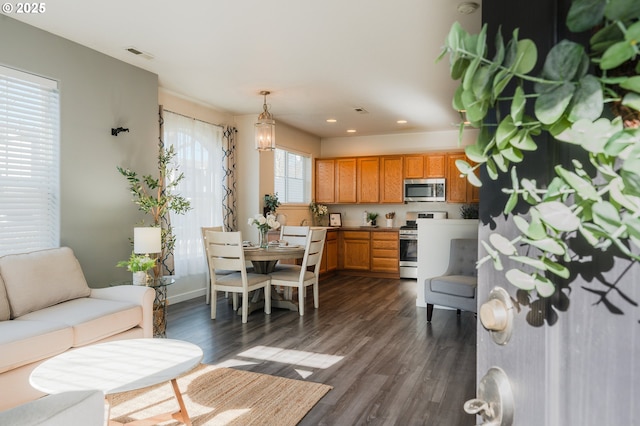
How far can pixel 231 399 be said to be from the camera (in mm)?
2609

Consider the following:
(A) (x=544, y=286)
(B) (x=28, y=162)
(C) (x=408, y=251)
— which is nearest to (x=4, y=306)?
(B) (x=28, y=162)

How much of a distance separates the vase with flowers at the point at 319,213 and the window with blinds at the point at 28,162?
5037mm

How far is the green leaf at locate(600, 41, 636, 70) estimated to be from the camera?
30 centimetres

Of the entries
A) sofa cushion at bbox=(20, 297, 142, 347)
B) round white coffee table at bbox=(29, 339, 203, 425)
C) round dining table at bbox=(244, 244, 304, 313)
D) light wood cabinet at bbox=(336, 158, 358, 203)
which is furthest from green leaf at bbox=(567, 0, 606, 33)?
light wood cabinet at bbox=(336, 158, 358, 203)

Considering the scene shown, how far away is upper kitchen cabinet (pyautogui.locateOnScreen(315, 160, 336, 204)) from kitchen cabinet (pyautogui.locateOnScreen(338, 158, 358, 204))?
9 centimetres

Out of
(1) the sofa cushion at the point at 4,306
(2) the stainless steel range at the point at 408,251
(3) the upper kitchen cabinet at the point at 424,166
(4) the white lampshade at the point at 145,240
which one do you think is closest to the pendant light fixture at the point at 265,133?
(4) the white lampshade at the point at 145,240

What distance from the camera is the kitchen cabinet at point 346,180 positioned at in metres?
7.98

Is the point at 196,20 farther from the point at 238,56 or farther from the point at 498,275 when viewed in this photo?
the point at 498,275

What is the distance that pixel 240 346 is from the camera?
11.9 ft

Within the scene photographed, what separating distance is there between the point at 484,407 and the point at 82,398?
946 mm

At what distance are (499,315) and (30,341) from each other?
2.84 m

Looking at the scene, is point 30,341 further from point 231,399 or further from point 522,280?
point 522,280

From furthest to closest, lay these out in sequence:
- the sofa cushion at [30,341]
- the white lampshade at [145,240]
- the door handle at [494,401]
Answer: the white lampshade at [145,240] < the sofa cushion at [30,341] < the door handle at [494,401]

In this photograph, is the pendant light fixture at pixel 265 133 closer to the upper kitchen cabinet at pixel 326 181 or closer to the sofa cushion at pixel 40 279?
the sofa cushion at pixel 40 279
